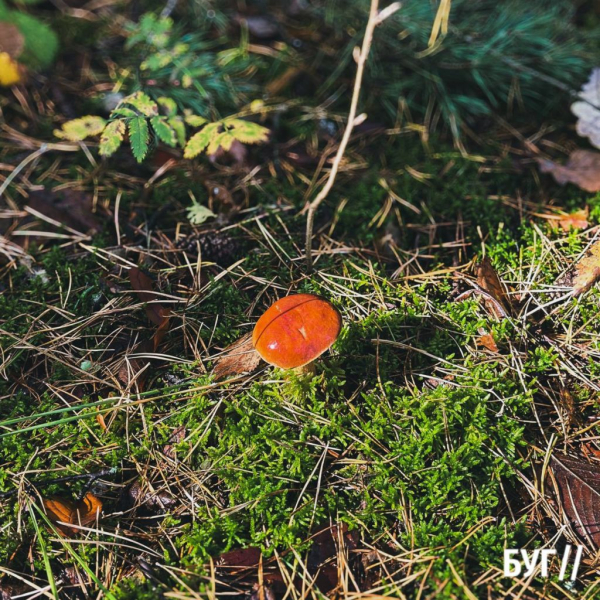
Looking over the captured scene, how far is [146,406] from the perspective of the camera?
2.33 meters

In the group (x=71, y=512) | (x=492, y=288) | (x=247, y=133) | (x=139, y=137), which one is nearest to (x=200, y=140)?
(x=247, y=133)

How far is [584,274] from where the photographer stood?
2.55 metres

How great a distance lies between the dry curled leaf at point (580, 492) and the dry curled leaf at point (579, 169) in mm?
1611

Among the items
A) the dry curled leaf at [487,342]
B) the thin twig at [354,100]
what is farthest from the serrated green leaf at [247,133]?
the dry curled leaf at [487,342]

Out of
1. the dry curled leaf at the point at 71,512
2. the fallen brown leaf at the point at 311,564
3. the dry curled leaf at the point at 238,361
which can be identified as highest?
the dry curled leaf at the point at 238,361

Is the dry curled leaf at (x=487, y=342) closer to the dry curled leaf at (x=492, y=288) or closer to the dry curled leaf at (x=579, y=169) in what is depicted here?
the dry curled leaf at (x=492, y=288)

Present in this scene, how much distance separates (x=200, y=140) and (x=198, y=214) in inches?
18.3

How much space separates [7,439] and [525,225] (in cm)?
265

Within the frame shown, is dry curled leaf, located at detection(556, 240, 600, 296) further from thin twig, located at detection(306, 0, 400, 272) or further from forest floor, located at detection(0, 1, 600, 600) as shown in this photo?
thin twig, located at detection(306, 0, 400, 272)

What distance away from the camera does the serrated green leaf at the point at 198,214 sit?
2.97 meters

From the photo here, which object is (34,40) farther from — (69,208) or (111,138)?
(111,138)

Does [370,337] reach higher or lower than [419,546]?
higher

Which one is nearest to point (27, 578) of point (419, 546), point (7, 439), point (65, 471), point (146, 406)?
point (65, 471)

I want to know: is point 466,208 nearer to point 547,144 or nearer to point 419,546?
point 547,144
